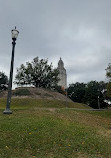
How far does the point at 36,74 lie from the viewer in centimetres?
4622

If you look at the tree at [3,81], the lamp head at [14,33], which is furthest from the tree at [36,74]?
the lamp head at [14,33]

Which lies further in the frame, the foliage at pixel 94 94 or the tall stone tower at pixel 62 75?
the tall stone tower at pixel 62 75

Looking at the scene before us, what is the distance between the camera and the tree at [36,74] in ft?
152

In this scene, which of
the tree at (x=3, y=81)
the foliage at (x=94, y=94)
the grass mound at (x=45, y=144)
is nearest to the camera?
the grass mound at (x=45, y=144)

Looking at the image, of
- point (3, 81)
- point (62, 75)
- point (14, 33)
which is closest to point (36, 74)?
point (3, 81)

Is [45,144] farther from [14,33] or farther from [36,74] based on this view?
[36,74]

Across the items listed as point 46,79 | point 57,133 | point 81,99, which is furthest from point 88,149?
point 81,99

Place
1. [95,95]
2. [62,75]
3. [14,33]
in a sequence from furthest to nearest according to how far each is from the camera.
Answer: [62,75]
[95,95]
[14,33]

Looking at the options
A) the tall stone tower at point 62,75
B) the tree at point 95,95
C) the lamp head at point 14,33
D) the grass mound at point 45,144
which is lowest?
the grass mound at point 45,144

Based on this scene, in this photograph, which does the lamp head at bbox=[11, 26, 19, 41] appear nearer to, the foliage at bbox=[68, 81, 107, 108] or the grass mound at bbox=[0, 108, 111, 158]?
the grass mound at bbox=[0, 108, 111, 158]

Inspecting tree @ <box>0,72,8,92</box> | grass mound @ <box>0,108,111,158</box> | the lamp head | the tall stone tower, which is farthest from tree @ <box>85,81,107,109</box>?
grass mound @ <box>0,108,111,158</box>

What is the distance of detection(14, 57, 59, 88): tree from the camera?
46188mm

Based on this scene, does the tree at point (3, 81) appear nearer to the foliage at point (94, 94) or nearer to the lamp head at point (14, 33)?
the foliage at point (94, 94)

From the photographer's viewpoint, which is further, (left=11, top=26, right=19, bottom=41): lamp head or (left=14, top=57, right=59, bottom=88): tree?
(left=14, top=57, right=59, bottom=88): tree
